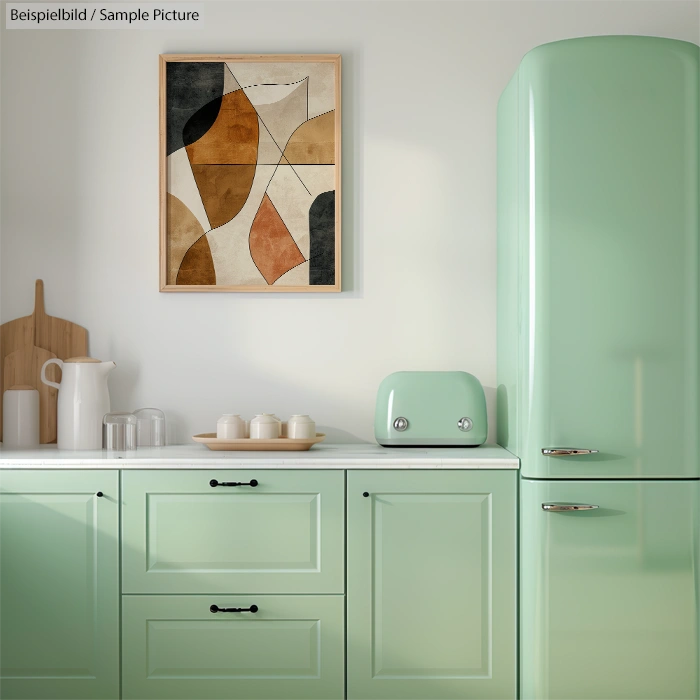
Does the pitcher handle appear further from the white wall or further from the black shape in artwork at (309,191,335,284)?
the black shape in artwork at (309,191,335,284)

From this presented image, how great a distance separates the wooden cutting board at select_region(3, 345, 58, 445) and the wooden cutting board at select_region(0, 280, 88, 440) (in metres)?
0.02

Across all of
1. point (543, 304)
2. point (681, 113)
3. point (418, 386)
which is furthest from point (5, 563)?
point (681, 113)

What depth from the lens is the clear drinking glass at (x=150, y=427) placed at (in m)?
2.46

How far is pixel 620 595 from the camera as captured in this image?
6.59 feet

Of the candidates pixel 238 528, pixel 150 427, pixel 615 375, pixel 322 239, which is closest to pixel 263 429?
pixel 238 528

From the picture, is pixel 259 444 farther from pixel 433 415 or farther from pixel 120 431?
pixel 433 415

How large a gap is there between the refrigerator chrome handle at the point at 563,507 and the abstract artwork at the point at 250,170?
1058mm

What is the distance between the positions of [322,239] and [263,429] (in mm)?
710

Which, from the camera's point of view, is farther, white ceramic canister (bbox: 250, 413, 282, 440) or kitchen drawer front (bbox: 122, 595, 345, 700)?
white ceramic canister (bbox: 250, 413, 282, 440)

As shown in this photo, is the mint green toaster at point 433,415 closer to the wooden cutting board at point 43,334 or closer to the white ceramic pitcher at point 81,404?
the white ceramic pitcher at point 81,404

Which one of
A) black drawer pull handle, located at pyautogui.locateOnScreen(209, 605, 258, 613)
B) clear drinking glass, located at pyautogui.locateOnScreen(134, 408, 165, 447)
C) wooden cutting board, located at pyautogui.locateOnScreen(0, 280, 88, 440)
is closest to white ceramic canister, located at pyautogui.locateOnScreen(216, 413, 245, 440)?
clear drinking glass, located at pyautogui.locateOnScreen(134, 408, 165, 447)

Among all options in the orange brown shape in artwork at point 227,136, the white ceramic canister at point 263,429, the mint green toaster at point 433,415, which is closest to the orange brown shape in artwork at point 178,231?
the orange brown shape in artwork at point 227,136

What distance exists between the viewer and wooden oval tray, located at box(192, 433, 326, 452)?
7.41 ft

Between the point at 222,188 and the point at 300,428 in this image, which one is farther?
the point at 222,188
